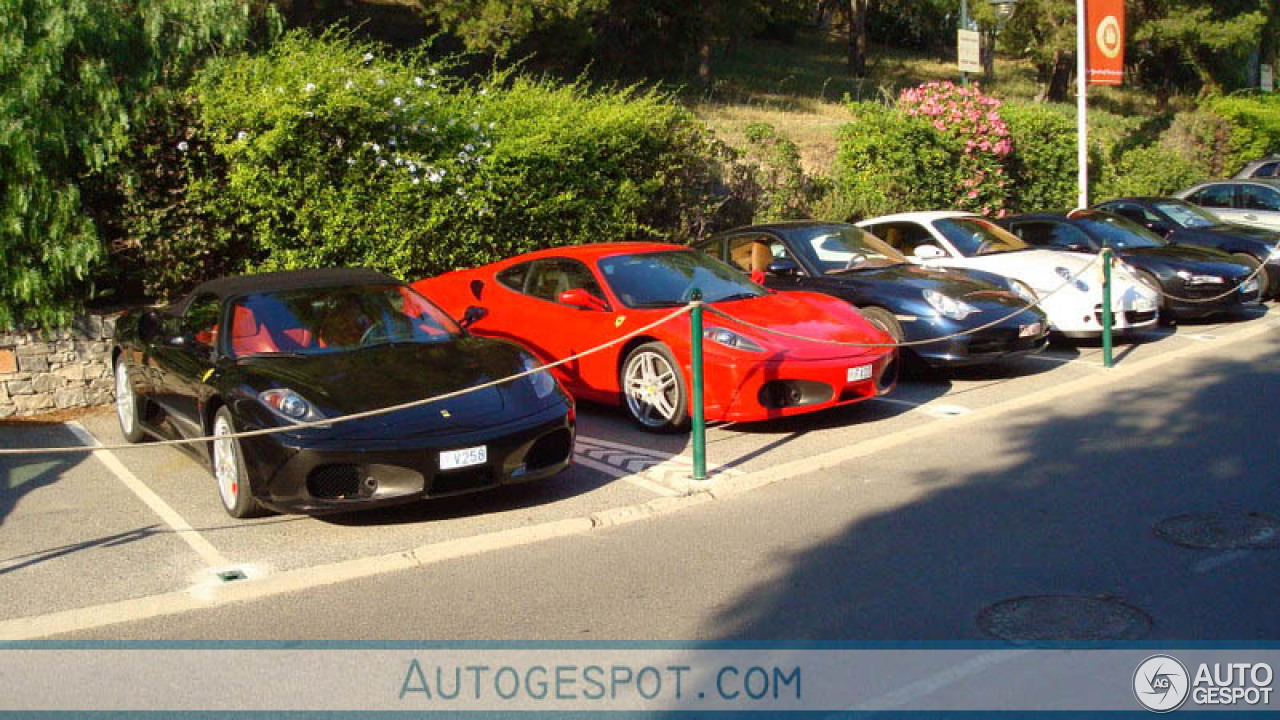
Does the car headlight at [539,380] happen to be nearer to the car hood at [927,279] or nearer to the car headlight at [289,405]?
the car headlight at [289,405]

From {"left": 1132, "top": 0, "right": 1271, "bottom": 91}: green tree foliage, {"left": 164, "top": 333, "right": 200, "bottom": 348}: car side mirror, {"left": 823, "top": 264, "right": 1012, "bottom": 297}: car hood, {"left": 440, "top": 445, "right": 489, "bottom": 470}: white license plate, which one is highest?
{"left": 1132, "top": 0, "right": 1271, "bottom": 91}: green tree foliage

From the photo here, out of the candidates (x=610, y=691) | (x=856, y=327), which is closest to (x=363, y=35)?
(x=856, y=327)

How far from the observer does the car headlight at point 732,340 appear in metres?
8.88

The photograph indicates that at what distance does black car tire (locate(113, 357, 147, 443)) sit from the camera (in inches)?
360

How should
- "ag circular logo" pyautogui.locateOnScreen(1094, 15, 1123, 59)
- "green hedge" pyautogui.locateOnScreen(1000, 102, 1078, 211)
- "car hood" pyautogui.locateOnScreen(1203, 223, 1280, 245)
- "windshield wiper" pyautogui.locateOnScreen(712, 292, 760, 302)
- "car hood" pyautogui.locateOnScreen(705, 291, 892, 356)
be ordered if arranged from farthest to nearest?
"ag circular logo" pyautogui.locateOnScreen(1094, 15, 1123, 59)
"green hedge" pyautogui.locateOnScreen(1000, 102, 1078, 211)
"car hood" pyautogui.locateOnScreen(1203, 223, 1280, 245)
"windshield wiper" pyautogui.locateOnScreen(712, 292, 760, 302)
"car hood" pyautogui.locateOnScreen(705, 291, 892, 356)

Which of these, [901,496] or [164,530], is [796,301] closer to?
[901,496]

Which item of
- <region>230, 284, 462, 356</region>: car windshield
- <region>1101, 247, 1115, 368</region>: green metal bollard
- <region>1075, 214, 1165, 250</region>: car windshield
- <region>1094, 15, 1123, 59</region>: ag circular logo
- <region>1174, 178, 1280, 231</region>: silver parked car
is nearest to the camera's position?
<region>230, 284, 462, 356</region>: car windshield

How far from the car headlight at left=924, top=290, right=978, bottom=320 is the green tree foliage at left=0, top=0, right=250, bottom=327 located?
288 inches

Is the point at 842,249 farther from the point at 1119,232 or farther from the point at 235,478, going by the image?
the point at 235,478

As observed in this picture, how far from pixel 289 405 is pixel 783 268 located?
18.2 feet

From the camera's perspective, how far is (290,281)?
8.41 metres

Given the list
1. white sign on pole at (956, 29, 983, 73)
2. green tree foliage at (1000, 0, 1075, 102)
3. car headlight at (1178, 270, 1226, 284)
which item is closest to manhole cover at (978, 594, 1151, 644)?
car headlight at (1178, 270, 1226, 284)

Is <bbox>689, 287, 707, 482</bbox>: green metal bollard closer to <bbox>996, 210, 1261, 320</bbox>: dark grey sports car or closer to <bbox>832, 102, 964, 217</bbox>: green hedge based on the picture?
<bbox>996, 210, 1261, 320</bbox>: dark grey sports car

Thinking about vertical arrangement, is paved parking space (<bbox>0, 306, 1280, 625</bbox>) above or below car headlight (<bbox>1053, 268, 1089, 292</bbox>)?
below
